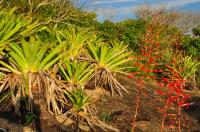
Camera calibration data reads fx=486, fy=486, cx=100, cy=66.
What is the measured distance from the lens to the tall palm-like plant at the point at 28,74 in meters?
7.88

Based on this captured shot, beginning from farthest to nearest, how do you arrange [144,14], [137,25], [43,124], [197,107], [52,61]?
[144,14] → [137,25] → [197,107] → [52,61] → [43,124]

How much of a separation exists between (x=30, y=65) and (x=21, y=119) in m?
1.04

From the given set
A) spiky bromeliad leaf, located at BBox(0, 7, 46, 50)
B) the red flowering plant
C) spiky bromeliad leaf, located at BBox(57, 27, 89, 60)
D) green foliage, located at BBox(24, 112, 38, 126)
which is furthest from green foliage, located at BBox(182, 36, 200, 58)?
green foliage, located at BBox(24, 112, 38, 126)

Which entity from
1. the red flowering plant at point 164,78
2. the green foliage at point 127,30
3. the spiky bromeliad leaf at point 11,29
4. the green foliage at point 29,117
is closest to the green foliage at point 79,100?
the green foliage at point 29,117

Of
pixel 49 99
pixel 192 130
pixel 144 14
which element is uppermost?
pixel 144 14

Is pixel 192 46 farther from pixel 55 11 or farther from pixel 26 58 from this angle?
pixel 26 58

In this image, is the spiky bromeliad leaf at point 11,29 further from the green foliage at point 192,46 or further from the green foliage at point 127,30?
→ the green foliage at point 192,46

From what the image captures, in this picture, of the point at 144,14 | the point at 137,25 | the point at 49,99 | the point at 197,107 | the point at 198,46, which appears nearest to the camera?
the point at 49,99

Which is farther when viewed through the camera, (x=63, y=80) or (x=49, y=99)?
(x=63, y=80)

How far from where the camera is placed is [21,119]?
751 cm

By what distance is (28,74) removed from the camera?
8062 millimetres

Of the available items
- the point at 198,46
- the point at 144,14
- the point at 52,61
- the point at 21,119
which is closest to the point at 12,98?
the point at 21,119

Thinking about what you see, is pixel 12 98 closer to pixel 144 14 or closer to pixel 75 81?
pixel 75 81

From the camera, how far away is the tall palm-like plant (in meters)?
7.88
